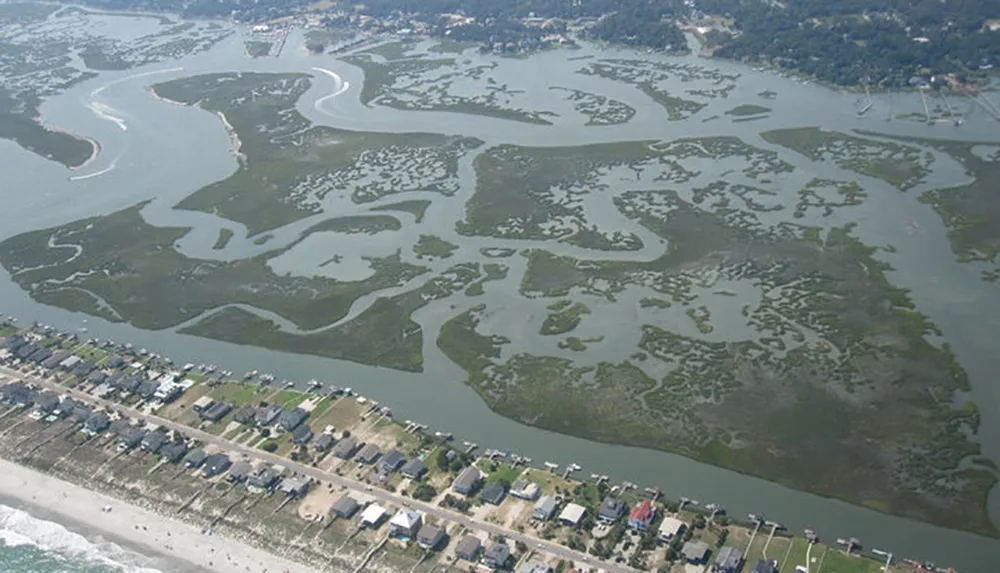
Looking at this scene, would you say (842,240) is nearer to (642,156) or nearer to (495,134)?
(642,156)

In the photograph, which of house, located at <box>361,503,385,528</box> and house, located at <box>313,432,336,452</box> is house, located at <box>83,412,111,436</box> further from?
house, located at <box>361,503,385,528</box>

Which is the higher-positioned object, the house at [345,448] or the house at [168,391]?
the house at [168,391]

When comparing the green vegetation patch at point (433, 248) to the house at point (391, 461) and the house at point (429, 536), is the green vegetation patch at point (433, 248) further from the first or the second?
the house at point (429, 536)

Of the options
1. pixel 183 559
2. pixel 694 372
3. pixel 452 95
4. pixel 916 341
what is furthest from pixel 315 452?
Answer: pixel 452 95

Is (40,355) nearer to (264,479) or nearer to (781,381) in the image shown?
(264,479)

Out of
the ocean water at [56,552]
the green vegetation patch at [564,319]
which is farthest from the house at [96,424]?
the green vegetation patch at [564,319]

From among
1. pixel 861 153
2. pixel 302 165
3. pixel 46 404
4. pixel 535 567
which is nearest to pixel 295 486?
pixel 535 567

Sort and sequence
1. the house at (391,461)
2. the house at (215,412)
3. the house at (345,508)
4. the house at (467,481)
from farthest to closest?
the house at (215,412) → the house at (391,461) → the house at (467,481) → the house at (345,508)
